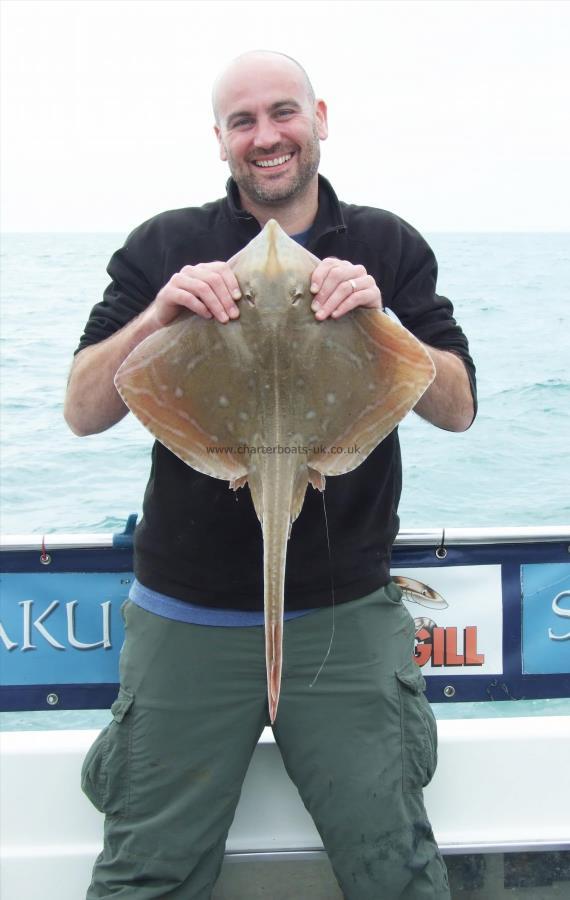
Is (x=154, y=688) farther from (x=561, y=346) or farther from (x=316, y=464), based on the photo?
(x=561, y=346)

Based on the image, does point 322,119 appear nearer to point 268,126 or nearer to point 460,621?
point 268,126

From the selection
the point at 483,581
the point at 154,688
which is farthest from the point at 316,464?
the point at 483,581

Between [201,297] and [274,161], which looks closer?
[201,297]

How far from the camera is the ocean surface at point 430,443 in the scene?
8500mm

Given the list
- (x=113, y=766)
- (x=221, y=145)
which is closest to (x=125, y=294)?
(x=221, y=145)

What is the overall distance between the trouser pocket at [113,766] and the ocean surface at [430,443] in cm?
597

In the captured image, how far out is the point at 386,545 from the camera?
2.38 metres

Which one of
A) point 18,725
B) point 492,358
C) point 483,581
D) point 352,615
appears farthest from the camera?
point 492,358

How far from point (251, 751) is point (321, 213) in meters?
1.47

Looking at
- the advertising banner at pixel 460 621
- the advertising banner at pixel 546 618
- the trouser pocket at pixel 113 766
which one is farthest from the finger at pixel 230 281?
the advertising banner at pixel 546 618

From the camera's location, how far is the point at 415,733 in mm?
2188

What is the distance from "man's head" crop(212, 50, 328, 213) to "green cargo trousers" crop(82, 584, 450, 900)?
1143mm

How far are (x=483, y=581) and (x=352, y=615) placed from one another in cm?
77

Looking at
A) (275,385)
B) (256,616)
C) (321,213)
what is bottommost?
(256,616)
